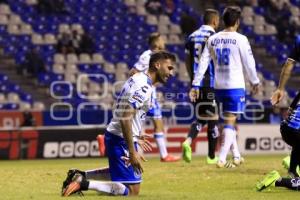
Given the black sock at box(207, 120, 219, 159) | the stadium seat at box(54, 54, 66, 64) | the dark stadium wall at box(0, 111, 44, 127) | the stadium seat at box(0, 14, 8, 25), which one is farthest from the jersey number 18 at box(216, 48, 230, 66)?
the stadium seat at box(0, 14, 8, 25)

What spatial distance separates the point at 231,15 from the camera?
43.4 feet

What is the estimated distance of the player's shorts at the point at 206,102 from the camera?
1473 centimetres

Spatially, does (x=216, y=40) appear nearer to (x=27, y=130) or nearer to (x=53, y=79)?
(x=27, y=130)

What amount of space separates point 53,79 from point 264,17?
31.4 feet

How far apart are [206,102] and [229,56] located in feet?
5.24

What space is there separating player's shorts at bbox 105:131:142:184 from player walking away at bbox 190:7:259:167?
376 cm

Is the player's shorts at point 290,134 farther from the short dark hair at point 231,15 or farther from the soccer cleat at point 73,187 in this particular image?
the short dark hair at point 231,15

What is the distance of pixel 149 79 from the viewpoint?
9.69m

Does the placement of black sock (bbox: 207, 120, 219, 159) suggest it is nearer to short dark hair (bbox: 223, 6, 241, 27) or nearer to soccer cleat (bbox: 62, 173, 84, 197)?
short dark hair (bbox: 223, 6, 241, 27)

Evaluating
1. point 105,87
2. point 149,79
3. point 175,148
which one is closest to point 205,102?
point 149,79

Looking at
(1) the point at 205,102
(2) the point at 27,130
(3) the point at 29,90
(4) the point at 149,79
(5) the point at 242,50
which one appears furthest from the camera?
(3) the point at 29,90

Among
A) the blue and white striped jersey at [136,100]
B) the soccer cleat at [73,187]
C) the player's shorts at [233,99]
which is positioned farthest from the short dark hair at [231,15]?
the soccer cleat at [73,187]

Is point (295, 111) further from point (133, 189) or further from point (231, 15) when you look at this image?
point (231, 15)

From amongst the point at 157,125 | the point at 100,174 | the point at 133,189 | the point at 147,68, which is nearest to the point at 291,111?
the point at 133,189
